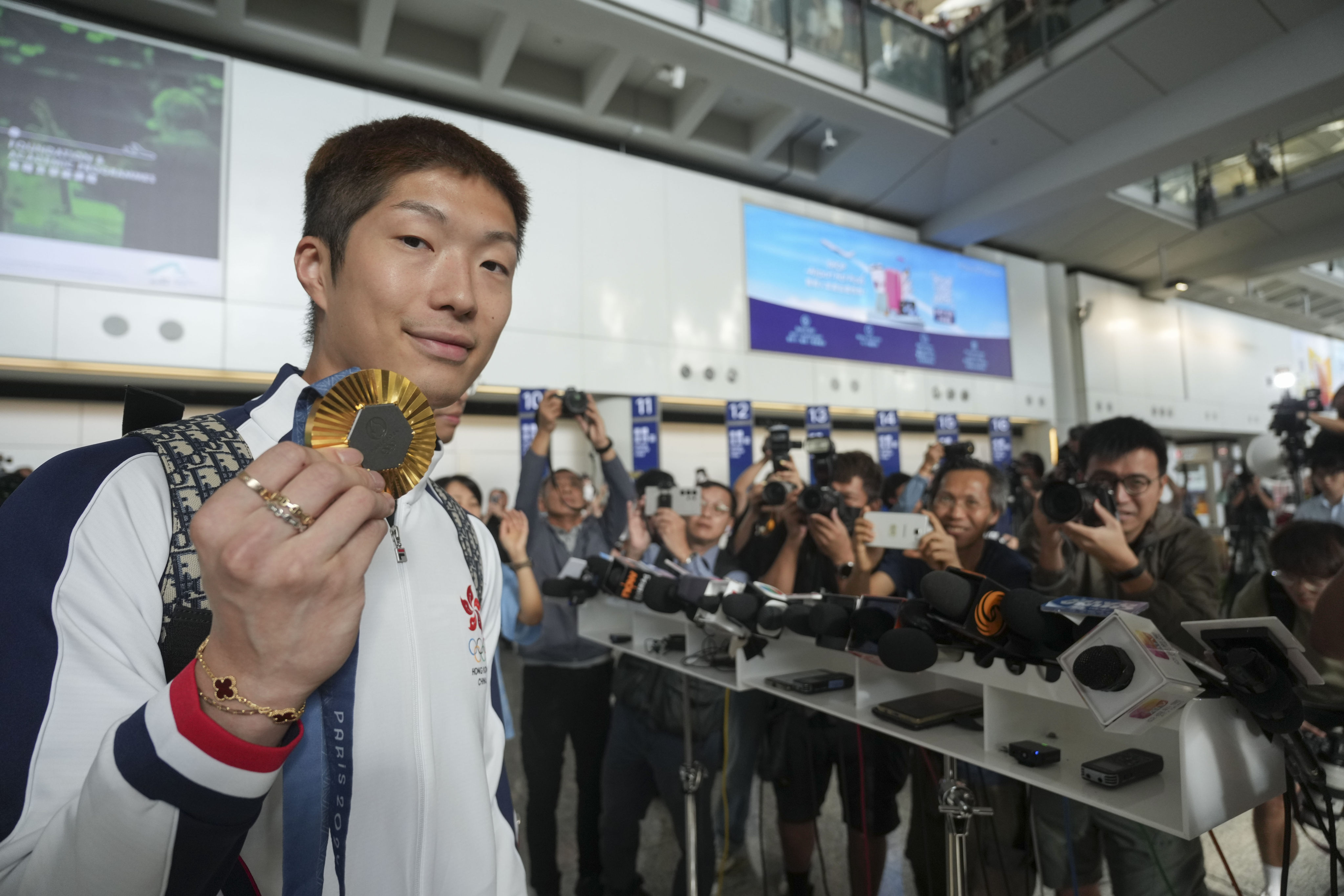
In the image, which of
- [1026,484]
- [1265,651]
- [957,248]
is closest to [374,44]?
[1026,484]

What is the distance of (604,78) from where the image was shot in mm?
5344

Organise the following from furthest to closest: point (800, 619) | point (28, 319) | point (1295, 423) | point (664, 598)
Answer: point (1295, 423)
point (28, 319)
point (664, 598)
point (800, 619)

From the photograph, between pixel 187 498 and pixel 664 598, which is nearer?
pixel 187 498

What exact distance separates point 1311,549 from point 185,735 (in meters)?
2.75

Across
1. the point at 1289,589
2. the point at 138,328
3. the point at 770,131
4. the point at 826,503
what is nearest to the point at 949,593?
the point at 826,503

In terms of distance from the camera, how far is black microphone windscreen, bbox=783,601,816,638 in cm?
143

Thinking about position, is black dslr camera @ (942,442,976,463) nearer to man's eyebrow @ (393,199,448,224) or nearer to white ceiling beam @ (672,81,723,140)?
man's eyebrow @ (393,199,448,224)

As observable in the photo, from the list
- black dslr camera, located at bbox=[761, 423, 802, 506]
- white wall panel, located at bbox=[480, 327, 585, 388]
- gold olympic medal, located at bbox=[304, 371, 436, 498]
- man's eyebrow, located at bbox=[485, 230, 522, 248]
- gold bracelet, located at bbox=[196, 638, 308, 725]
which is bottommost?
gold bracelet, located at bbox=[196, 638, 308, 725]

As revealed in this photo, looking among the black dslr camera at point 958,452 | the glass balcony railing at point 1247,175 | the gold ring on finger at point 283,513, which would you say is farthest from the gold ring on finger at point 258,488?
the glass balcony railing at point 1247,175

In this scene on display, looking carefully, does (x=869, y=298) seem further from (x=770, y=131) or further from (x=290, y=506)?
(x=290, y=506)

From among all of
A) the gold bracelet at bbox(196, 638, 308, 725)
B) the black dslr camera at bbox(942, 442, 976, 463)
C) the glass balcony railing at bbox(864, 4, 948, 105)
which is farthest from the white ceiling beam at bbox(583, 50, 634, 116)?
the gold bracelet at bbox(196, 638, 308, 725)

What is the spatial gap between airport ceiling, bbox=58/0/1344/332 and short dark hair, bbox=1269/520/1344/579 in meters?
4.46

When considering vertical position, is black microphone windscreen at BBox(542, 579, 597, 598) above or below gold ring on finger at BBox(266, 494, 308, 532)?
below

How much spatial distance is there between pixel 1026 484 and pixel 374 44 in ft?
16.7
